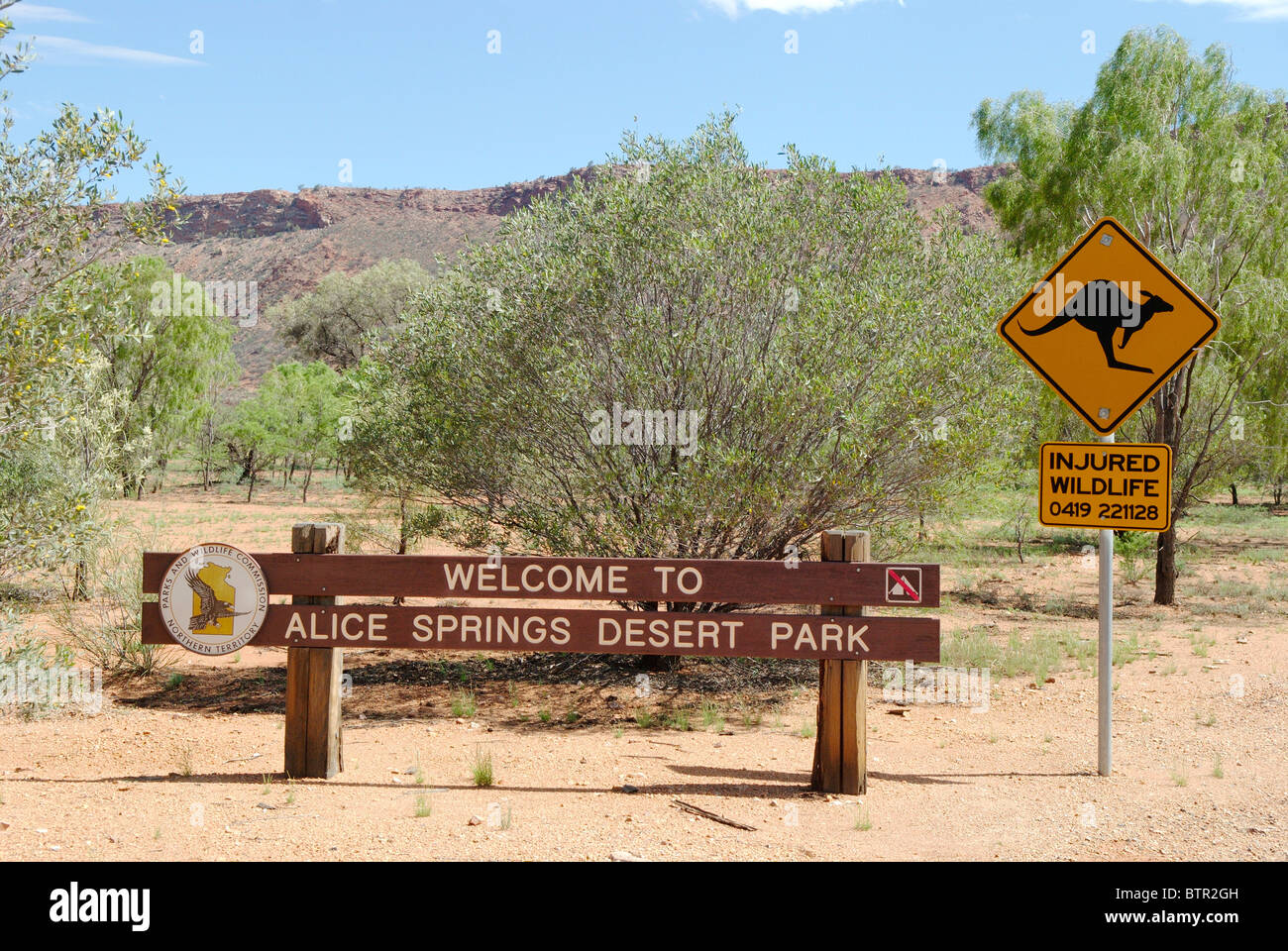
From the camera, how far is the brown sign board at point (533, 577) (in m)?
5.79

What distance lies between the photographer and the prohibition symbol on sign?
18.5 ft

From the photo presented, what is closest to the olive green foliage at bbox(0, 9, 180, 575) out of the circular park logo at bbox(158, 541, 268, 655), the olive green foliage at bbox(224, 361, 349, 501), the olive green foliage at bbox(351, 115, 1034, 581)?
the circular park logo at bbox(158, 541, 268, 655)

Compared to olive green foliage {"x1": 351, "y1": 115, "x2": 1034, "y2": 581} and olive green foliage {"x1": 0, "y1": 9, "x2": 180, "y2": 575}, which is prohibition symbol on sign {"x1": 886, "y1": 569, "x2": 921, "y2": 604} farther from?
olive green foliage {"x1": 0, "y1": 9, "x2": 180, "y2": 575}

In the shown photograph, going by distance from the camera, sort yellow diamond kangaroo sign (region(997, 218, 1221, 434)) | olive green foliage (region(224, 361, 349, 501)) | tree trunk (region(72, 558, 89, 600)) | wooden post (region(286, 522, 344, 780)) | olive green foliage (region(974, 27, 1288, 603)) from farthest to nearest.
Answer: olive green foliage (region(224, 361, 349, 501)) < olive green foliage (region(974, 27, 1288, 603)) < tree trunk (region(72, 558, 89, 600)) < yellow diamond kangaroo sign (region(997, 218, 1221, 434)) < wooden post (region(286, 522, 344, 780))

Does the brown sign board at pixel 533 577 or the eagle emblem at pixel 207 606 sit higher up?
the brown sign board at pixel 533 577

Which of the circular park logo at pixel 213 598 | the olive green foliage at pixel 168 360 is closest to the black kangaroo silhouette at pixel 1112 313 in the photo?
the circular park logo at pixel 213 598

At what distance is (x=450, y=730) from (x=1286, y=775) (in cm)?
600

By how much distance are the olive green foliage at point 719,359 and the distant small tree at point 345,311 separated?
3651 centimetres

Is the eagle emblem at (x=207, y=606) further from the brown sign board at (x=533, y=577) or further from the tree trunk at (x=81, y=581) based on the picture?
the tree trunk at (x=81, y=581)

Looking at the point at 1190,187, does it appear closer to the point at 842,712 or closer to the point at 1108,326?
the point at 1108,326

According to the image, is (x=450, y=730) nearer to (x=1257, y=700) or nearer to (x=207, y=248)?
(x=1257, y=700)

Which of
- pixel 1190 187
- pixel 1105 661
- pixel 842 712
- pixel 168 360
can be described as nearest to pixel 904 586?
pixel 842 712

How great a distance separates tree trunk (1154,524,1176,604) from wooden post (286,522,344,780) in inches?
503

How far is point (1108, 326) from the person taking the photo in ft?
21.0
